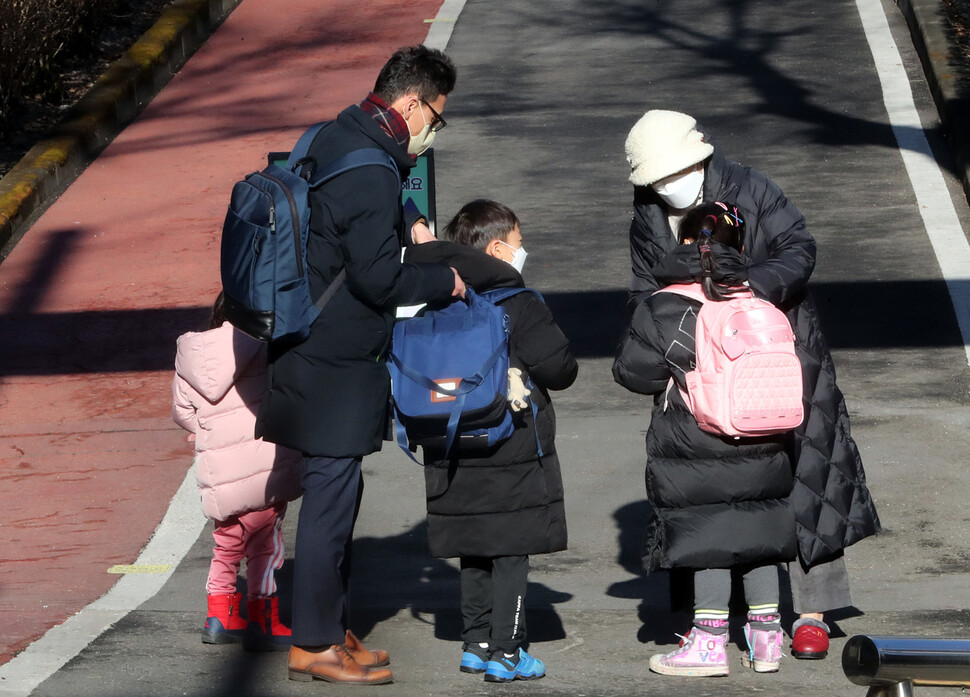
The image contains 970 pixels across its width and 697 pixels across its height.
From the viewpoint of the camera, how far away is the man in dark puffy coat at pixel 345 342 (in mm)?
4570

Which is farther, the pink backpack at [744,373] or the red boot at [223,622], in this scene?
the red boot at [223,622]

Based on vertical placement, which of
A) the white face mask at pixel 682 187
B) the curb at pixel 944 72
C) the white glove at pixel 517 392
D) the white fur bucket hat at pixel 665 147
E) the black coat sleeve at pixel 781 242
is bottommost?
the curb at pixel 944 72

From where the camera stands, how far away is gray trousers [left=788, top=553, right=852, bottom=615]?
4.97 meters

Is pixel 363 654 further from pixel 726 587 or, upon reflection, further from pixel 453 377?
pixel 726 587

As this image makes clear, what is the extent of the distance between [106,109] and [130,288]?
3.85m

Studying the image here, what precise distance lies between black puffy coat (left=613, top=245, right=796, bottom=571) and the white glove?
31cm

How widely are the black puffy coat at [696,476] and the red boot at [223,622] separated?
1.53 meters

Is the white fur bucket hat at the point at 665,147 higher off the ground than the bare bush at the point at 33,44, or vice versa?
the white fur bucket hat at the point at 665,147

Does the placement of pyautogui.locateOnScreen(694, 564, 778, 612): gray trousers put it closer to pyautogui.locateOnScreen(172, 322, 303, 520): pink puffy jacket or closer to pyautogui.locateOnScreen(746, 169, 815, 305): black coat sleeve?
pyautogui.locateOnScreen(746, 169, 815, 305): black coat sleeve

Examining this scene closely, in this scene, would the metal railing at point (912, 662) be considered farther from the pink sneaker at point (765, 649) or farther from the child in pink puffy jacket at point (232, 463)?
the child in pink puffy jacket at point (232, 463)

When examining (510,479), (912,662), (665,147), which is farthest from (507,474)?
(912,662)

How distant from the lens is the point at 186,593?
597 cm

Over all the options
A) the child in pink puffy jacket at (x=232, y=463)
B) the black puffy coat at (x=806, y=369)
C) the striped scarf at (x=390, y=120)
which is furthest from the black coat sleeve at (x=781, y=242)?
the child in pink puffy jacket at (x=232, y=463)

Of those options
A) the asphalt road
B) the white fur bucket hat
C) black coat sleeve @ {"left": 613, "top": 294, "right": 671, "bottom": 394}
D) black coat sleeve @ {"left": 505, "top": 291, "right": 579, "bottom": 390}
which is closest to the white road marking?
the asphalt road
